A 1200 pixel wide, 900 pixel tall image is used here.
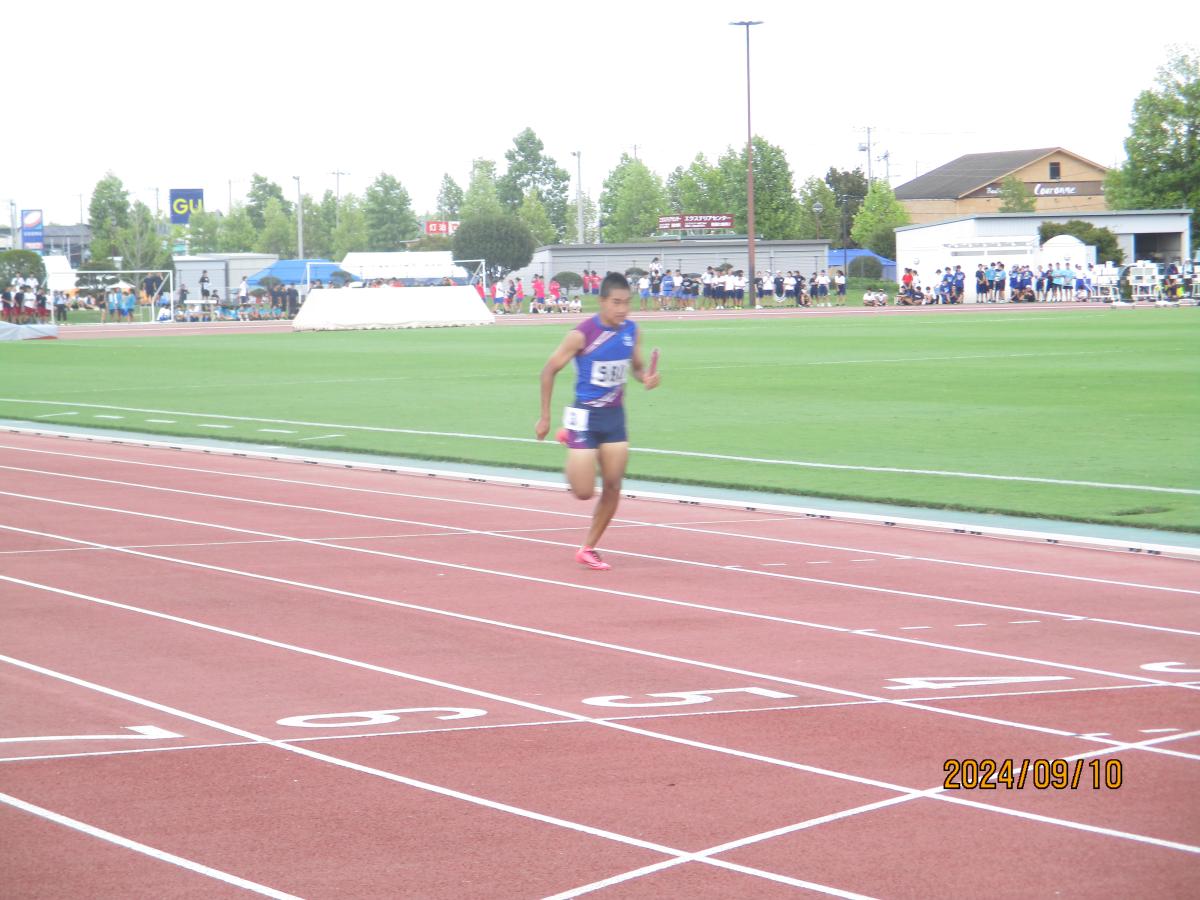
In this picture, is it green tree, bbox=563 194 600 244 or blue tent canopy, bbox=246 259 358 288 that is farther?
green tree, bbox=563 194 600 244

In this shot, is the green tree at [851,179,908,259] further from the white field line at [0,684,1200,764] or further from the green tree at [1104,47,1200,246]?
the white field line at [0,684,1200,764]

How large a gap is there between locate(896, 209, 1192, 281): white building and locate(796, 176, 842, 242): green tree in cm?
3882

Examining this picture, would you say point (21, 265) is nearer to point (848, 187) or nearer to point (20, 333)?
point (20, 333)

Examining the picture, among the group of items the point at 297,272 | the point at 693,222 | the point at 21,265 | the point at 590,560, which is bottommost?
the point at 590,560

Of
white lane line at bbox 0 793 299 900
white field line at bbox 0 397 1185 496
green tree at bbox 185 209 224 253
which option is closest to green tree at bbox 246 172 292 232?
green tree at bbox 185 209 224 253

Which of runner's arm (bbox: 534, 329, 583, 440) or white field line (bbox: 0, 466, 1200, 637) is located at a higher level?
runner's arm (bbox: 534, 329, 583, 440)

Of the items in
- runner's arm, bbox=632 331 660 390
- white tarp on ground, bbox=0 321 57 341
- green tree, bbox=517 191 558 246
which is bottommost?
runner's arm, bbox=632 331 660 390

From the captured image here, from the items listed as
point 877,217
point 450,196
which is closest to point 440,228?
point 877,217

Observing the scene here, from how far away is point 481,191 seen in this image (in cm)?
13362

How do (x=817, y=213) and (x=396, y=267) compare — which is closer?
(x=396, y=267)

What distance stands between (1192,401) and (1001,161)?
12386cm

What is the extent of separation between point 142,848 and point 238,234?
138708 millimetres

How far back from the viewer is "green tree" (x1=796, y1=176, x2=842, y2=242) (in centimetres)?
11919
